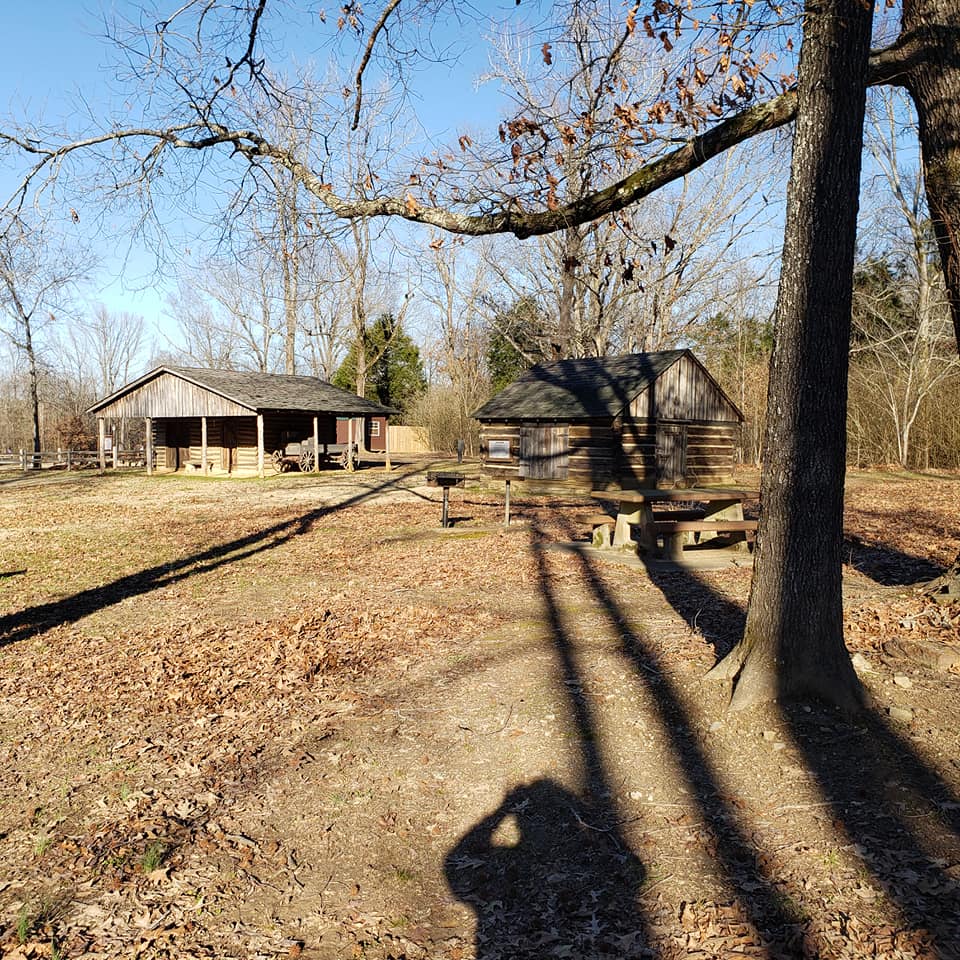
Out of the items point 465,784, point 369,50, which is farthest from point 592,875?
point 369,50

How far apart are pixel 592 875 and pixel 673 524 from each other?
846 cm

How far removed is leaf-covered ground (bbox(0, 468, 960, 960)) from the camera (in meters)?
3.29

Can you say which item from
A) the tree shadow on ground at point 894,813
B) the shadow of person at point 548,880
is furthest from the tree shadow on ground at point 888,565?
the shadow of person at point 548,880

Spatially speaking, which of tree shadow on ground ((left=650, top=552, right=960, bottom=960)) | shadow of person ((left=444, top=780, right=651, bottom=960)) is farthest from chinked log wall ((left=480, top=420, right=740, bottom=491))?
shadow of person ((left=444, top=780, right=651, bottom=960))

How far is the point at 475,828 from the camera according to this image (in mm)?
4074

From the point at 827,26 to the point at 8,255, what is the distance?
6786 mm

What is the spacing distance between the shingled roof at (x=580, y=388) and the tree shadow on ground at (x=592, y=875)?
20.0 meters

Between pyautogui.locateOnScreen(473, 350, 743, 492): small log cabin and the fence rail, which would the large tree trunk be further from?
the fence rail

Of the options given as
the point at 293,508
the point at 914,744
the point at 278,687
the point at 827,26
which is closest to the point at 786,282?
the point at 827,26

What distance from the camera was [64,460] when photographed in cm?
4147

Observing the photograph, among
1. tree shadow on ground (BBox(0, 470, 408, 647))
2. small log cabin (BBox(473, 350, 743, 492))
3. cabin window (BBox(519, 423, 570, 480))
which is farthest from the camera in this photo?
cabin window (BBox(519, 423, 570, 480))

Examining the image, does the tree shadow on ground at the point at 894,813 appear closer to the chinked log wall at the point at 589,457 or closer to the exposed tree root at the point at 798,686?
the exposed tree root at the point at 798,686

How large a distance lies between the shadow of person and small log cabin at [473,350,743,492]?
66.8 feet

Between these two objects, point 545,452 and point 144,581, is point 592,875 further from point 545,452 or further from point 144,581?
point 545,452
